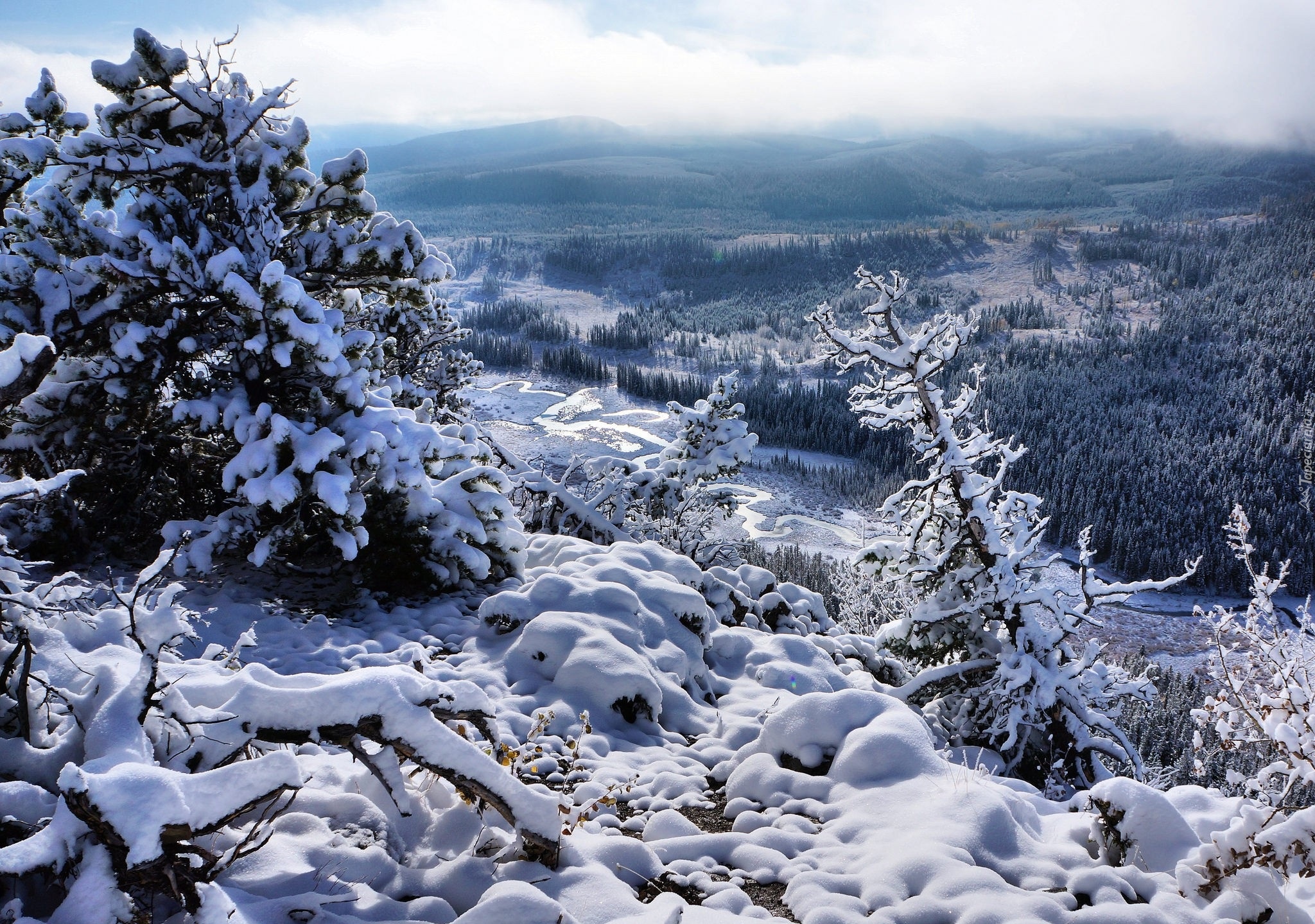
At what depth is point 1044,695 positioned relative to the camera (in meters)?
11.3

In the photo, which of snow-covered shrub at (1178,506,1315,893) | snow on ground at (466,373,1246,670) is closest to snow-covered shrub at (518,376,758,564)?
snow-covered shrub at (1178,506,1315,893)

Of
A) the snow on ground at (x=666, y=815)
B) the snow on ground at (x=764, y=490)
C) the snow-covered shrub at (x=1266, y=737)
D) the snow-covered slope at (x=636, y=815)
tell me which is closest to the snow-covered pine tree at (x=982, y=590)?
the snow-covered shrub at (x=1266, y=737)

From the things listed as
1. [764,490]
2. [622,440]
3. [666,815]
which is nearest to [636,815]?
[666,815]

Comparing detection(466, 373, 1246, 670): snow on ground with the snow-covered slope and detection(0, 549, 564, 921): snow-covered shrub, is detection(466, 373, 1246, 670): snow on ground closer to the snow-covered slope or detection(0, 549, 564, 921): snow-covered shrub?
the snow-covered slope

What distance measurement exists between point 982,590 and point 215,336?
12.2 meters

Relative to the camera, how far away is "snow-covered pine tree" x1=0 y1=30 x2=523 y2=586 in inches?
353

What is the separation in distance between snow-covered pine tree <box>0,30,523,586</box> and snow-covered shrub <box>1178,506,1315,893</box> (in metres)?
8.03

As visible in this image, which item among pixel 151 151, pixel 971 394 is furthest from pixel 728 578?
pixel 151 151

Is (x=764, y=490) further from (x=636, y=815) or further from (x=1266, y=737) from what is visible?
(x=636, y=815)

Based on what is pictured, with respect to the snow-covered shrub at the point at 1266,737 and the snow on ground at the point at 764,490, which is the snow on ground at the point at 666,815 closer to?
the snow-covered shrub at the point at 1266,737

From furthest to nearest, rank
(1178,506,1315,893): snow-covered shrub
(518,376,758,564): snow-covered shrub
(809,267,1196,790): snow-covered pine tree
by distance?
(518,376,758,564): snow-covered shrub
(809,267,1196,790): snow-covered pine tree
(1178,506,1315,893): snow-covered shrub

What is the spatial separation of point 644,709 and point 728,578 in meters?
6.14

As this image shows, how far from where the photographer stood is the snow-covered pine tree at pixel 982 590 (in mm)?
11492

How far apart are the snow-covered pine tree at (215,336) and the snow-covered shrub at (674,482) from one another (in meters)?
5.25
